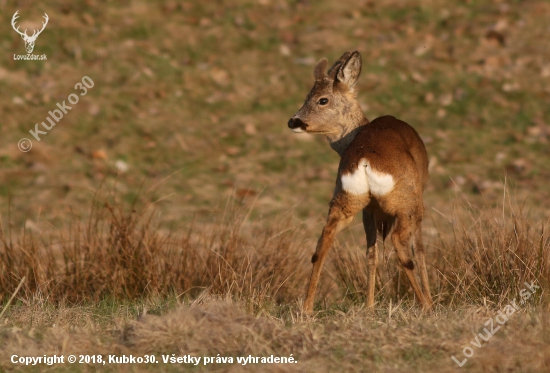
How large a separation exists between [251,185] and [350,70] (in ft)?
14.3

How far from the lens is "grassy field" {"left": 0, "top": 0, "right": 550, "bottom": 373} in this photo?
4695 mm

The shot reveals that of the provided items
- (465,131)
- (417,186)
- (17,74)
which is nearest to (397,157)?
(417,186)

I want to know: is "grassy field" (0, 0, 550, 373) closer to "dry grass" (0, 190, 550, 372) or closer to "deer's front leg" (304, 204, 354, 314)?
"dry grass" (0, 190, 550, 372)

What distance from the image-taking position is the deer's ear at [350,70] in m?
6.31

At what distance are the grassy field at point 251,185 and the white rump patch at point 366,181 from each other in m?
0.74

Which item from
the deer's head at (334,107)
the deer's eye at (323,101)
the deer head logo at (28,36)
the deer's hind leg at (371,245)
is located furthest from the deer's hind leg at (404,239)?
the deer head logo at (28,36)

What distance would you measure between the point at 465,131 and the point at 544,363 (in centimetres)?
808

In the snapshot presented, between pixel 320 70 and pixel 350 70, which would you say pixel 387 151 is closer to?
pixel 350 70

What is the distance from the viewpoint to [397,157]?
17.8 ft

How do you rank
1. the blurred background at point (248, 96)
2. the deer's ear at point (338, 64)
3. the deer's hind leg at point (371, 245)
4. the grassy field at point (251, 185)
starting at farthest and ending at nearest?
the blurred background at point (248, 96) < the deer's ear at point (338, 64) < the deer's hind leg at point (371, 245) < the grassy field at point (251, 185)

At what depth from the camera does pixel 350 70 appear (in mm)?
6363

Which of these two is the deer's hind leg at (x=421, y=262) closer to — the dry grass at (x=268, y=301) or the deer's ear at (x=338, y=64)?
the dry grass at (x=268, y=301)

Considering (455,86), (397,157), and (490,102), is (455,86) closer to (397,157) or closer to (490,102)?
(490,102)

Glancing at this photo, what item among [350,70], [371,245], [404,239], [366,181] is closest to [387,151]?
[366,181]
